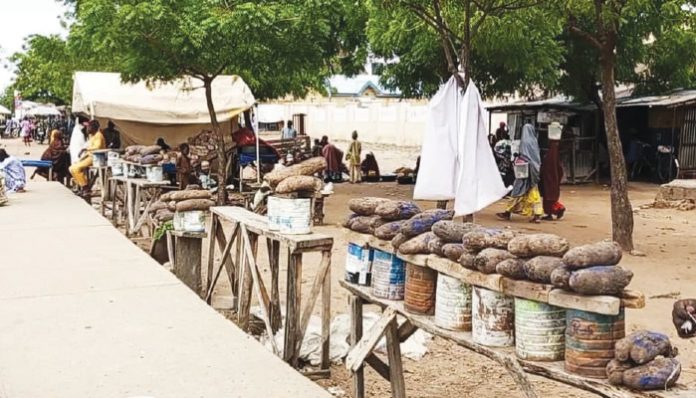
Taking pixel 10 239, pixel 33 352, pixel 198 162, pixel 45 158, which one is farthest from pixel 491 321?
pixel 45 158

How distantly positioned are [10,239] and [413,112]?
32560 millimetres

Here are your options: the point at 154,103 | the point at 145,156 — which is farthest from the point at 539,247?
→ the point at 154,103

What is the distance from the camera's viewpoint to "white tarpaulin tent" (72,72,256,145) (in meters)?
16.5

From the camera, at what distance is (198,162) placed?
1448 centimetres

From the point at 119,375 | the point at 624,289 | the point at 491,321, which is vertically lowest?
the point at 119,375

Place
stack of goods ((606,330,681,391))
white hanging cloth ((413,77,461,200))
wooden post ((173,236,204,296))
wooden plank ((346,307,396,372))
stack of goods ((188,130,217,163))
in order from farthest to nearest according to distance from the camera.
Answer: stack of goods ((188,130,217,163)), white hanging cloth ((413,77,461,200)), wooden post ((173,236,204,296)), wooden plank ((346,307,396,372)), stack of goods ((606,330,681,391))

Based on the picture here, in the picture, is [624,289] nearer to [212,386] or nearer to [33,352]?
[212,386]

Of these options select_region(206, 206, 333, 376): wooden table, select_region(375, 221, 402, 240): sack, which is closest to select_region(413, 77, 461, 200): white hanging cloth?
select_region(206, 206, 333, 376): wooden table

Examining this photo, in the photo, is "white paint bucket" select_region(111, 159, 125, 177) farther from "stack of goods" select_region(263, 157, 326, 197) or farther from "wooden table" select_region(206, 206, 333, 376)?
"stack of goods" select_region(263, 157, 326, 197)

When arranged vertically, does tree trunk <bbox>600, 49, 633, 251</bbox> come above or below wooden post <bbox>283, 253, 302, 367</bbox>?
above

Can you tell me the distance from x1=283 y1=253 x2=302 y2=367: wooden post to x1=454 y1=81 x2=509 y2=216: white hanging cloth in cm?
262

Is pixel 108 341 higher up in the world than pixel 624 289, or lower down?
lower down

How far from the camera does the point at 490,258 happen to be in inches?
139

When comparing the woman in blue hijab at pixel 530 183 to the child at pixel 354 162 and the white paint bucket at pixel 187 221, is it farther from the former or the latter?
the child at pixel 354 162
